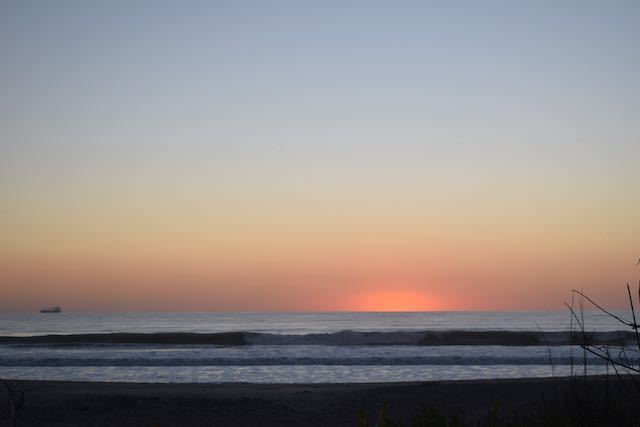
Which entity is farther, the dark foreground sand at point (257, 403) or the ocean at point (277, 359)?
the ocean at point (277, 359)

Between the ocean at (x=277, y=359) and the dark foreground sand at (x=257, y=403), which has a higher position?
the dark foreground sand at (x=257, y=403)

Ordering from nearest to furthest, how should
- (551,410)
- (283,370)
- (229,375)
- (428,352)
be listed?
1. (551,410)
2. (229,375)
3. (283,370)
4. (428,352)

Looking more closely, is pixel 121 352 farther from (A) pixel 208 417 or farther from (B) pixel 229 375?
(A) pixel 208 417

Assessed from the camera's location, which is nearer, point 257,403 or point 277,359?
point 257,403

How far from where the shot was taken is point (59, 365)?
27562mm

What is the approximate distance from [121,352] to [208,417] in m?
20.2

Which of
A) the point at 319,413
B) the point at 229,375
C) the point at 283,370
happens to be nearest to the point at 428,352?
the point at 283,370

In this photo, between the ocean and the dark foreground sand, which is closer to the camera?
the dark foreground sand

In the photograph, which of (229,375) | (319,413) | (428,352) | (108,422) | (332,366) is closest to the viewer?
(108,422)

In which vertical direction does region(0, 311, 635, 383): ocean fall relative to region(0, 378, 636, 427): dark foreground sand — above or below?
below

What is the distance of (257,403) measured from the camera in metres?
15.4

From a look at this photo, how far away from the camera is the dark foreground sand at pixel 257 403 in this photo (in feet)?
45.5

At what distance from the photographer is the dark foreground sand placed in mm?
13881

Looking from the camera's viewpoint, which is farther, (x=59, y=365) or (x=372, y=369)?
(x=59, y=365)
